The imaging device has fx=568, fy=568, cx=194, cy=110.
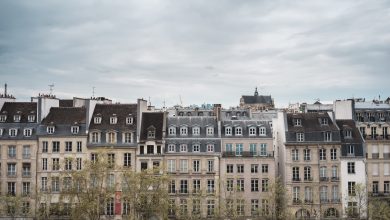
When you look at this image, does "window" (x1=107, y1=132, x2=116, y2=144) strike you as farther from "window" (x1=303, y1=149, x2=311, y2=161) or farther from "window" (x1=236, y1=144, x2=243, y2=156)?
"window" (x1=303, y1=149, x2=311, y2=161)

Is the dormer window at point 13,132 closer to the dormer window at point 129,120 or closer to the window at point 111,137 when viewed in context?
the window at point 111,137

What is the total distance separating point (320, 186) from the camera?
78.4 metres

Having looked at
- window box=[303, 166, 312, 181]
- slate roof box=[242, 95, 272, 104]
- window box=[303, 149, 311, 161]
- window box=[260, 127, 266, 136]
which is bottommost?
window box=[303, 166, 312, 181]

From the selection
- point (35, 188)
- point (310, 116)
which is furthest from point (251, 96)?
point (35, 188)

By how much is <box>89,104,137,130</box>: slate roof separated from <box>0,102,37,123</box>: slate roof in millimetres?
9069

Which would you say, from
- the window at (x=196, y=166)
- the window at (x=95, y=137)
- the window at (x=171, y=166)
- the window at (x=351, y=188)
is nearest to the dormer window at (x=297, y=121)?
the window at (x=351, y=188)

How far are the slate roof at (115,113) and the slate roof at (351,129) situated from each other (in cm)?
2940

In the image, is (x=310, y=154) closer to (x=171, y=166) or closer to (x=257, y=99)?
(x=171, y=166)

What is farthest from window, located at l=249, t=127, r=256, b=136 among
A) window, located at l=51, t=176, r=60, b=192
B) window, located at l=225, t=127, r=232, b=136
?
window, located at l=51, t=176, r=60, b=192

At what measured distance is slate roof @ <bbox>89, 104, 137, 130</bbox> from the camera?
264 feet

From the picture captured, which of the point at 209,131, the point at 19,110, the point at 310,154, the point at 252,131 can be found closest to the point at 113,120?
the point at 209,131

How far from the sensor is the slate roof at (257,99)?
185375mm

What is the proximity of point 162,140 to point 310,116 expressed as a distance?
2183 centimetres

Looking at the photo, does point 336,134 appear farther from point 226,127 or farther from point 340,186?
point 226,127
